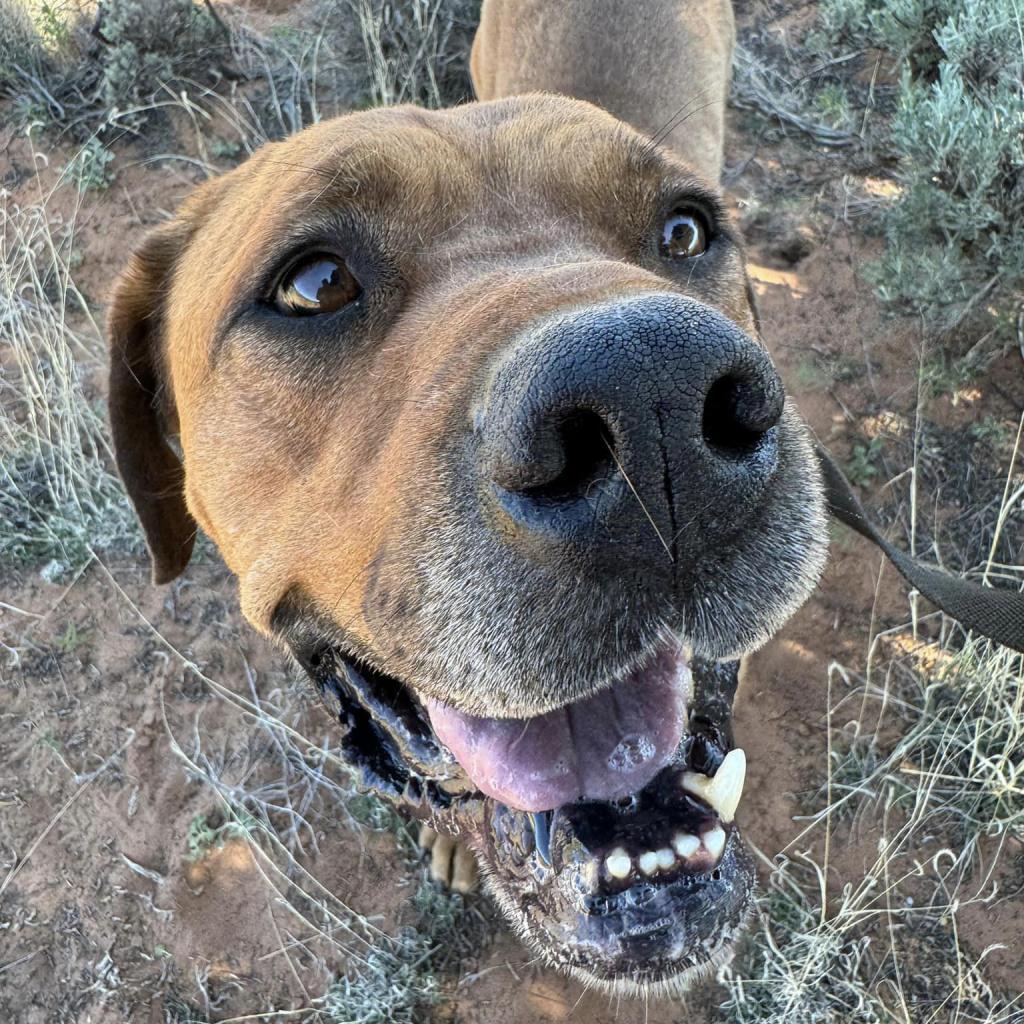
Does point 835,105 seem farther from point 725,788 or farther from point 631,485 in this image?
point 631,485

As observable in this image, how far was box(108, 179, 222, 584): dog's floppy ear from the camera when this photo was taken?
2730mm

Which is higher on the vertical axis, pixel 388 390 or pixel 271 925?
pixel 388 390

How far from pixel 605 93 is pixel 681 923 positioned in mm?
3544

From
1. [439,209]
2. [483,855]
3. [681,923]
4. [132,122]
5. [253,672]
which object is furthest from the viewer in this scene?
[132,122]

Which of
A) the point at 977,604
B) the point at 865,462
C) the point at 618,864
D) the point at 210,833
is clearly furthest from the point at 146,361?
the point at 865,462

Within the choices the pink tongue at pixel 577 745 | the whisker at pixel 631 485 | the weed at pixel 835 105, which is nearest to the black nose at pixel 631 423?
the whisker at pixel 631 485

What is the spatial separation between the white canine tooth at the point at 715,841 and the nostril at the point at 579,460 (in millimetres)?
1043

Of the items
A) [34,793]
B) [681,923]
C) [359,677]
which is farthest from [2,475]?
[681,923]

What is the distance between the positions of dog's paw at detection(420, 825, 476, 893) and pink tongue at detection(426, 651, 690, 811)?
1498mm

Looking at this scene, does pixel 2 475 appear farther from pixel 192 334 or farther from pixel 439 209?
pixel 439 209

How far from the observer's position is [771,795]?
3.50m

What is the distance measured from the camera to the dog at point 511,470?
136 cm

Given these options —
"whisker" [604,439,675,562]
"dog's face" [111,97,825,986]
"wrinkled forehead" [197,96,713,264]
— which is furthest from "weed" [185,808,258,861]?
"whisker" [604,439,675,562]

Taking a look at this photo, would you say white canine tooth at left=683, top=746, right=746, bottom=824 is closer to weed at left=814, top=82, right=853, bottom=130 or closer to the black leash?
the black leash
